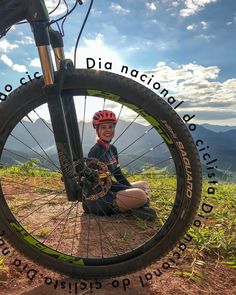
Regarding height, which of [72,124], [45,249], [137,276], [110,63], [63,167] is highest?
[110,63]

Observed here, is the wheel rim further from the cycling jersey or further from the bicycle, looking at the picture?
the cycling jersey

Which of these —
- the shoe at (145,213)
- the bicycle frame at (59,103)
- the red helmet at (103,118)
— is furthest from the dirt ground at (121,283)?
the red helmet at (103,118)

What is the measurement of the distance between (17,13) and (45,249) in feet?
6.65

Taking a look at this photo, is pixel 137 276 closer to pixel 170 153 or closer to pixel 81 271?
pixel 81 271

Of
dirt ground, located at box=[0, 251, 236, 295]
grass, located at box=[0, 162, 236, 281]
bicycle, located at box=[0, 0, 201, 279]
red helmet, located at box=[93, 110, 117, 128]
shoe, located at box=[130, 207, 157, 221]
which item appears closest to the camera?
bicycle, located at box=[0, 0, 201, 279]

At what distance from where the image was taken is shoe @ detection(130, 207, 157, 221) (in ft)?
15.1

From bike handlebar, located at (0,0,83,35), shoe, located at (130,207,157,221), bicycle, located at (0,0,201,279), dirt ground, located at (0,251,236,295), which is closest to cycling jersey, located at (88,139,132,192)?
shoe, located at (130,207,157,221)

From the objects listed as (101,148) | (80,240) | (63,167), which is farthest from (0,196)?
(101,148)

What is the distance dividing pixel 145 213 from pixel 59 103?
2.46 metres

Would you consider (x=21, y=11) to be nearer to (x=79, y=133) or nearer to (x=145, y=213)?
(x=79, y=133)

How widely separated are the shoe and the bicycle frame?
186 cm

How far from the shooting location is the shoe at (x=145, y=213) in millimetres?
4601

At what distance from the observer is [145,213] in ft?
15.2

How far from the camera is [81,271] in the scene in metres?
2.93
